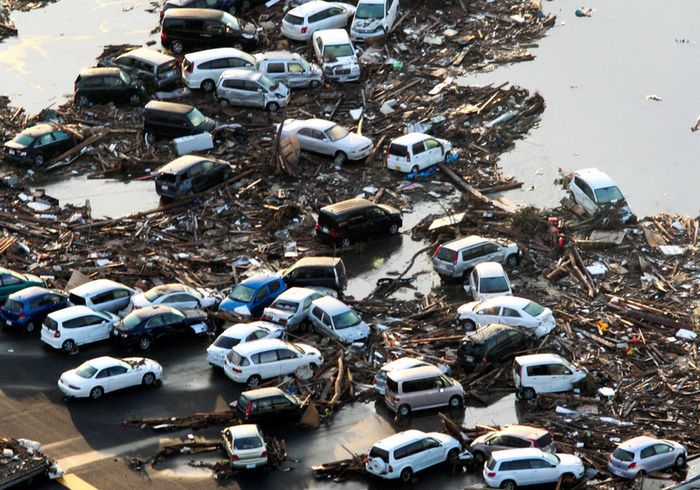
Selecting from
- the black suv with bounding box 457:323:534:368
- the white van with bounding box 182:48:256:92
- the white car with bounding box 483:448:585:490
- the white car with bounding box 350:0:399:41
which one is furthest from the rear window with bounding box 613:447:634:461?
the white car with bounding box 350:0:399:41

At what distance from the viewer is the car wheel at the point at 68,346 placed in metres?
41.0

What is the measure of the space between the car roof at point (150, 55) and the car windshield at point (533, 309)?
22347mm

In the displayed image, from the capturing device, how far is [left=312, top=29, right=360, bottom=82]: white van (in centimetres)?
5847

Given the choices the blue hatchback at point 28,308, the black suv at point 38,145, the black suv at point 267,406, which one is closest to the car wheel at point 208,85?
the black suv at point 38,145

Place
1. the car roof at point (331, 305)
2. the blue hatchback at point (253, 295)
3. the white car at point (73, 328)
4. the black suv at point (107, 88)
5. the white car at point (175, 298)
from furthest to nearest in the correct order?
the black suv at point (107, 88) < the blue hatchback at point (253, 295) < the white car at point (175, 298) < the car roof at point (331, 305) < the white car at point (73, 328)

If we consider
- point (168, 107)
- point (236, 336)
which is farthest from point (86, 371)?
point (168, 107)

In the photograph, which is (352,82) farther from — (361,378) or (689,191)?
(361,378)

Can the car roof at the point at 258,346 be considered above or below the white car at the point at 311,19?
below

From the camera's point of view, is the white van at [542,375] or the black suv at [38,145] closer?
the white van at [542,375]

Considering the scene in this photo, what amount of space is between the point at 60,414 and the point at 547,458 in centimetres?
1275

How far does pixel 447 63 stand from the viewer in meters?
60.9

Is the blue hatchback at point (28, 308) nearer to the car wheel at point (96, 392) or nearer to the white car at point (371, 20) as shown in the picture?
the car wheel at point (96, 392)

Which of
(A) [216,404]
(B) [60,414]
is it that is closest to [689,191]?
(A) [216,404]

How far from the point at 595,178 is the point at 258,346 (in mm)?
15745
